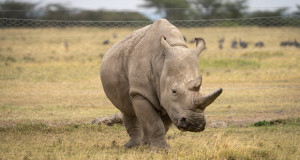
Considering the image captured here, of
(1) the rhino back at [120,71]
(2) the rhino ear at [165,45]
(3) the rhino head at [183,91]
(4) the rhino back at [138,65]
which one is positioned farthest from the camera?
(1) the rhino back at [120,71]

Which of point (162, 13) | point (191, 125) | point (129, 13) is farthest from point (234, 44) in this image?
point (191, 125)

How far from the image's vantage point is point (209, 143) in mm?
7973

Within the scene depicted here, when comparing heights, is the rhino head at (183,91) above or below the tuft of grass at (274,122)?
above

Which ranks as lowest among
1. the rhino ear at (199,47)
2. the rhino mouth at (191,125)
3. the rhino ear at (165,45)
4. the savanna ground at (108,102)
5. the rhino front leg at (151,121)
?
the savanna ground at (108,102)

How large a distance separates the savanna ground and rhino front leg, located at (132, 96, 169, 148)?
0.81 ft

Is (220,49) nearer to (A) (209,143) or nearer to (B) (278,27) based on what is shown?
(B) (278,27)

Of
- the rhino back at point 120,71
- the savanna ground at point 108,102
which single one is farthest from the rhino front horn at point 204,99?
the rhino back at point 120,71

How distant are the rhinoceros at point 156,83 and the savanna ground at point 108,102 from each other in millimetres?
430

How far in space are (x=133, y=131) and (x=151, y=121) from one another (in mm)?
1427

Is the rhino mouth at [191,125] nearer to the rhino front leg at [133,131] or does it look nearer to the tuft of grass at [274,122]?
the rhino front leg at [133,131]

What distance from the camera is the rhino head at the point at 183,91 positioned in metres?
6.70

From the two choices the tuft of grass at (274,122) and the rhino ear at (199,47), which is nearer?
the rhino ear at (199,47)

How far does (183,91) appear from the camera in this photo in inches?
271

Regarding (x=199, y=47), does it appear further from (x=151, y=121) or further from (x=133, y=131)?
(x=133, y=131)
